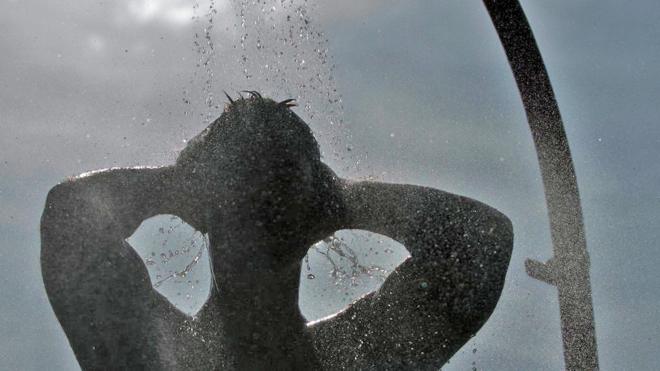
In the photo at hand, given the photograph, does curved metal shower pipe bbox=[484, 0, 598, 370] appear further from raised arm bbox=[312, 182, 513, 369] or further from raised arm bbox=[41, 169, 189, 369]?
raised arm bbox=[41, 169, 189, 369]

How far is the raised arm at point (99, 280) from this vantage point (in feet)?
20.5

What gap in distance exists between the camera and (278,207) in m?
6.24

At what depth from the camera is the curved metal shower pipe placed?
29.7ft

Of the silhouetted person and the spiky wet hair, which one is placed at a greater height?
the spiky wet hair

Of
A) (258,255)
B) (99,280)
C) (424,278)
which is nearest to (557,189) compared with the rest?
(424,278)

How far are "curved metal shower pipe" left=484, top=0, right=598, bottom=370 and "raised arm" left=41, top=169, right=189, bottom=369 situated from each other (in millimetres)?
4124

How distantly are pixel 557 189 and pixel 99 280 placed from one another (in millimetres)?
5182

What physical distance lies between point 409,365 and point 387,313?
0.41m

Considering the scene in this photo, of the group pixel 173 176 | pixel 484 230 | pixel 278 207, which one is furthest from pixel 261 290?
pixel 484 230

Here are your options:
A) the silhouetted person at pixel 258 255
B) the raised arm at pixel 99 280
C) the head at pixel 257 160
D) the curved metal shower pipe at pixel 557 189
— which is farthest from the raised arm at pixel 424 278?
the curved metal shower pipe at pixel 557 189

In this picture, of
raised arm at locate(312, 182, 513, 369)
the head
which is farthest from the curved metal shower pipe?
the head

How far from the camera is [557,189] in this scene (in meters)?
9.40

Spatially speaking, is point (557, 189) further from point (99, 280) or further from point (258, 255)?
point (99, 280)

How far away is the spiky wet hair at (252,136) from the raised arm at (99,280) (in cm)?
69
